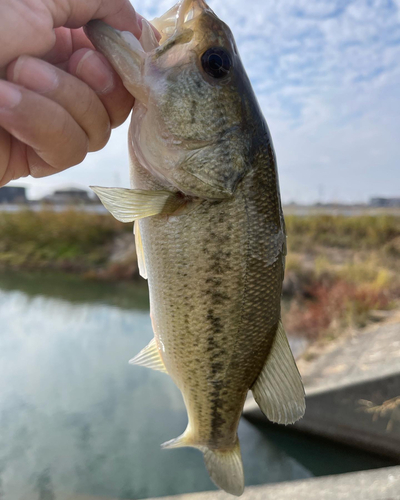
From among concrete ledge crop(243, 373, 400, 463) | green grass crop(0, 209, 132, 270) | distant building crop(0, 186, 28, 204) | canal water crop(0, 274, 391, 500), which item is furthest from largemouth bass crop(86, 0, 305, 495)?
distant building crop(0, 186, 28, 204)

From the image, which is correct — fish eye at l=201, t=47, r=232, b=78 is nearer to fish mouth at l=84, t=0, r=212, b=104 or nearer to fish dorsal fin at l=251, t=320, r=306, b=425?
fish mouth at l=84, t=0, r=212, b=104

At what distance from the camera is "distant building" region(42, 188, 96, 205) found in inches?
784

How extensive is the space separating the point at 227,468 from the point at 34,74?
1.81 m

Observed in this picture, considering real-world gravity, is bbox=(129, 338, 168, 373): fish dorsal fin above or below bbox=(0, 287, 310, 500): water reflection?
above

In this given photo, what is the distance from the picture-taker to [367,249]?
54.4 feet

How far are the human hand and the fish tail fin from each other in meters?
1.50

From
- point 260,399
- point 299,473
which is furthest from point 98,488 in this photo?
point 260,399

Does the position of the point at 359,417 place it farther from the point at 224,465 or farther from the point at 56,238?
the point at 56,238

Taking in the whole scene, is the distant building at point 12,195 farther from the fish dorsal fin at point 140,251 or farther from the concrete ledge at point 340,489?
the fish dorsal fin at point 140,251

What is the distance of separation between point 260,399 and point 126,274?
1398cm

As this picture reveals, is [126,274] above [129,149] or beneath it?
beneath

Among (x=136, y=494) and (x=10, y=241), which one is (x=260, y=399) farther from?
(x=10, y=241)

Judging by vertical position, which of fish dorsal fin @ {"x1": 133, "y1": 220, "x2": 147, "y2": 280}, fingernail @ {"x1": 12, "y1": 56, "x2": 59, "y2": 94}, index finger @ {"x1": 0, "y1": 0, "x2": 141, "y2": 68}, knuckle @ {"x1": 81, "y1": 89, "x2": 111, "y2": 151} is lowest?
fish dorsal fin @ {"x1": 133, "y1": 220, "x2": 147, "y2": 280}

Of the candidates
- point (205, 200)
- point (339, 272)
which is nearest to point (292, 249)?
point (339, 272)
